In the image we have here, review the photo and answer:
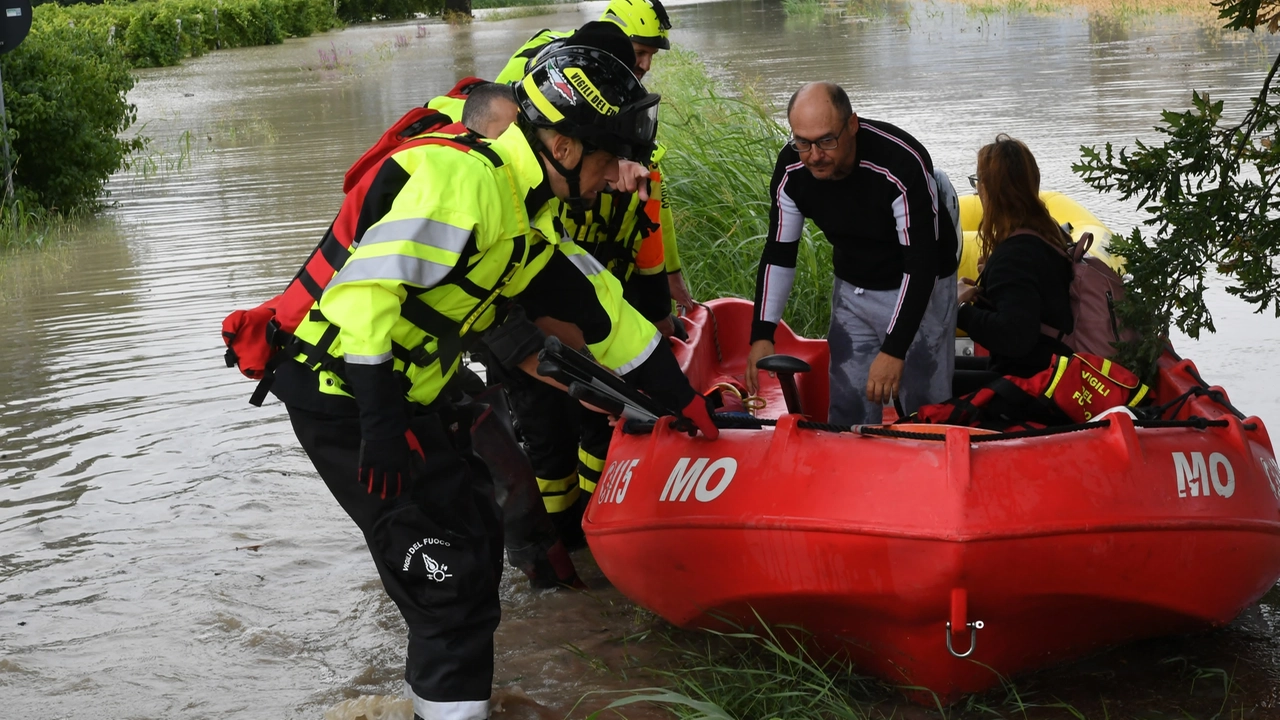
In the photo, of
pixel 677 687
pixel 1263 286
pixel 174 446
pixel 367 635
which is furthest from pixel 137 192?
pixel 1263 286

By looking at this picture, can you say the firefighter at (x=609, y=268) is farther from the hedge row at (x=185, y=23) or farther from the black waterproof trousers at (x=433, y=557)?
the hedge row at (x=185, y=23)

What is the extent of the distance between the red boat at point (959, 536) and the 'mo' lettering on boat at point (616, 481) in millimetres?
64

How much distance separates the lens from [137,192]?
1358 centimetres

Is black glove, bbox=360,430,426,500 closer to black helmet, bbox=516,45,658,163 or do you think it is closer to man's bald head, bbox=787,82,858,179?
black helmet, bbox=516,45,658,163

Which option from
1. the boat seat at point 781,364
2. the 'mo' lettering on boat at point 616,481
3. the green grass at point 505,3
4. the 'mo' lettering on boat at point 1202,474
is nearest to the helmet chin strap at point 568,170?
the boat seat at point 781,364

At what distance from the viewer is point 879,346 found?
4.49 m

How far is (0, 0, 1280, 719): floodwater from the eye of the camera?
4.02 meters

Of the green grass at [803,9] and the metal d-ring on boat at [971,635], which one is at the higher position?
the green grass at [803,9]

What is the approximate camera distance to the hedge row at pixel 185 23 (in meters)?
28.0

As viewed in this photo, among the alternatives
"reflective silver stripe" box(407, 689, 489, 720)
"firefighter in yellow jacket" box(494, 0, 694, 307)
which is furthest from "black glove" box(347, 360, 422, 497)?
"firefighter in yellow jacket" box(494, 0, 694, 307)

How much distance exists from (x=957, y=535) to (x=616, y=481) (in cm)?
118

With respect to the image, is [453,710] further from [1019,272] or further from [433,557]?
[1019,272]

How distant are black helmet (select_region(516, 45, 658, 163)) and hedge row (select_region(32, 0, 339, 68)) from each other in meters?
23.0

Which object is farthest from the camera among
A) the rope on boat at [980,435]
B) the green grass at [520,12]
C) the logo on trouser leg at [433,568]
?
the green grass at [520,12]
